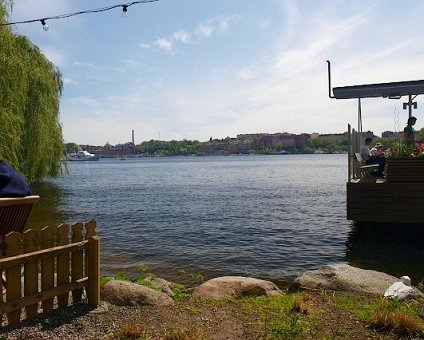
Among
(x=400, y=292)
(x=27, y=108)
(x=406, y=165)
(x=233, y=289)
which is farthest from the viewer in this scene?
(x=27, y=108)

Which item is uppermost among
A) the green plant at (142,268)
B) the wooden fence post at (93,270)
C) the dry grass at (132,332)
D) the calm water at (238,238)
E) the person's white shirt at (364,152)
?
the person's white shirt at (364,152)

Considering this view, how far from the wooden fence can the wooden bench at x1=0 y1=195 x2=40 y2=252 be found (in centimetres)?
36

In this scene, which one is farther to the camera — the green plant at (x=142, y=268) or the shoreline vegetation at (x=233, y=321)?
the green plant at (x=142, y=268)

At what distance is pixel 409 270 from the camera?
9.80 meters

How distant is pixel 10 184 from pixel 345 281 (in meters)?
5.24

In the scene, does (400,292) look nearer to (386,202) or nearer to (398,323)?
(398,323)

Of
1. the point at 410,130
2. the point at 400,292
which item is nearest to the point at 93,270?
the point at 400,292

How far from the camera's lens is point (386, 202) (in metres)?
11.3

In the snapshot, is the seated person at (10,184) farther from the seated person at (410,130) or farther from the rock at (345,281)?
the seated person at (410,130)

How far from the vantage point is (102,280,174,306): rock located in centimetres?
543

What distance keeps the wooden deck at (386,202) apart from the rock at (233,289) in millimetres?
5646

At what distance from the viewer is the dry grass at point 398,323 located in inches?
176

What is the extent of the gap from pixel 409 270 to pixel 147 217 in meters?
12.3

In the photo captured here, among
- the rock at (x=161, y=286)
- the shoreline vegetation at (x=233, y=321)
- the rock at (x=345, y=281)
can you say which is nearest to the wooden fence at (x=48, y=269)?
the shoreline vegetation at (x=233, y=321)
